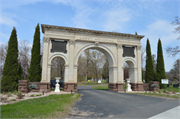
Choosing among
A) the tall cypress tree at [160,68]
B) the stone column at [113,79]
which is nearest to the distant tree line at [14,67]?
the stone column at [113,79]

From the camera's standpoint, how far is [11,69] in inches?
672

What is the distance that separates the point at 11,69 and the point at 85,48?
33.4 feet

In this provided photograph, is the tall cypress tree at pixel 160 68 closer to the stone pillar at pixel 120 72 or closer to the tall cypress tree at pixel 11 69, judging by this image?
the stone pillar at pixel 120 72

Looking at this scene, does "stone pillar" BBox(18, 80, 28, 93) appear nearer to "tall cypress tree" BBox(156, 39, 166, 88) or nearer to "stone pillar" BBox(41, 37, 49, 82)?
"stone pillar" BBox(41, 37, 49, 82)

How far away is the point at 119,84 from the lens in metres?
19.9

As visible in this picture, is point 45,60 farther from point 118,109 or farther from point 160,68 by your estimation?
point 160,68

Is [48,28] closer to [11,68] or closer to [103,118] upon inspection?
[11,68]

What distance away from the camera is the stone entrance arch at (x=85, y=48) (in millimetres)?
17984

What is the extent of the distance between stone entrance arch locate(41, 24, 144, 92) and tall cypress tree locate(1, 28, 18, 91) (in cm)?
374

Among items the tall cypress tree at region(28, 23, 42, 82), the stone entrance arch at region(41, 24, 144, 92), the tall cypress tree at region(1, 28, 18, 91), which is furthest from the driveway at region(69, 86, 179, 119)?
the tall cypress tree at region(1, 28, 18, 91)

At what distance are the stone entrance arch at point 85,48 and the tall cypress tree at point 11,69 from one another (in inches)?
147

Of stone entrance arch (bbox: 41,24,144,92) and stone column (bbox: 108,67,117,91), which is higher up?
stone entrance arch (bbox: 41,24,144,92)

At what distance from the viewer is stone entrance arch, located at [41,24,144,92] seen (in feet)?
59.0

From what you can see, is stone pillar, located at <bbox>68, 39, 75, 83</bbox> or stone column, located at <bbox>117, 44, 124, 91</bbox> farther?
stone column, located at <bbox>117, 44, 124, 91</bbox>
